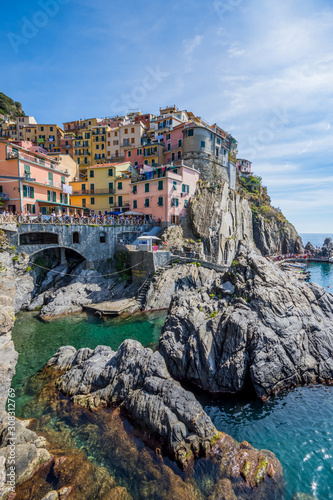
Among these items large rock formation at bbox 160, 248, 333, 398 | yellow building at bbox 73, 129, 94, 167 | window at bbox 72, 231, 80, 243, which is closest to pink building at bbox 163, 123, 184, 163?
yellow building at bbox 73, 129, 94, 167

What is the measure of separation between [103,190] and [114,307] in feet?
95.6

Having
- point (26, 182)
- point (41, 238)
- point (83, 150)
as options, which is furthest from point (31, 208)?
point (83, 150)

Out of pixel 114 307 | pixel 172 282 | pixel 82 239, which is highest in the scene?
pixel 82 239

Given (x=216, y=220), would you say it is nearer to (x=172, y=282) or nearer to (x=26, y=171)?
(x=172, y=282)

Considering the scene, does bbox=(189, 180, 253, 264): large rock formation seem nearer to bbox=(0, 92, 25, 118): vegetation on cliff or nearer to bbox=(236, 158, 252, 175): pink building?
bbox=(236, 158, 252, 175): pink building

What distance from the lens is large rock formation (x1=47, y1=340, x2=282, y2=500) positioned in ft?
34.4

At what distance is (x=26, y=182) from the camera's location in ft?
119

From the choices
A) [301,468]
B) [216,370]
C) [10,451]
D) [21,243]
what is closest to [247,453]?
[301,468]

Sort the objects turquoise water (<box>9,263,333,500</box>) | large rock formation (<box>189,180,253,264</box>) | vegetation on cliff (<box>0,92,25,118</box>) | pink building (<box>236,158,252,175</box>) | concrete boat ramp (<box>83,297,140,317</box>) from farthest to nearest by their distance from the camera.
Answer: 1. pink building (<box>236,158,252,175</box>)
2. vegetation on cliff (<box>0,92,25,118</box>)
3. large rock formation (<box>189,180,253,264</box>)
4. concrete boat ramp (<box>83,297,140,317</box>)
5. turquoise water (<box>9,263,333,500</box>)

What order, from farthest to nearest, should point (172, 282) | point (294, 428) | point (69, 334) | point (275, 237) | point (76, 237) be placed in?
1. point (275, 237)
2. point (76, 237)
3. point (172, 282)
4. point (69, 334)
5. point (294, 428)

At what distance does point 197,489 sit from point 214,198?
4032cm

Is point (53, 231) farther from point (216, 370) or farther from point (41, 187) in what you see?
point (216, 370)

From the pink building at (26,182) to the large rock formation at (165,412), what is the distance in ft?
86.4

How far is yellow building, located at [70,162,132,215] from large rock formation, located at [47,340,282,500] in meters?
36.3
